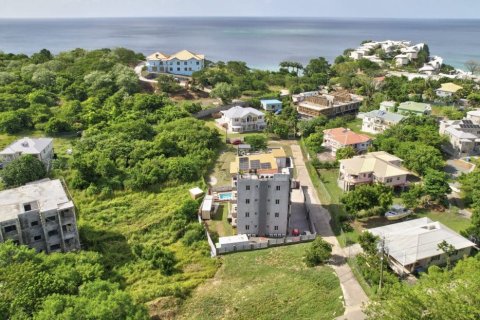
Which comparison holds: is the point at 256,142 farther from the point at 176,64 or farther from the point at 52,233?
the point at 176,64

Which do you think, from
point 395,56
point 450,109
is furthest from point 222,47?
point 450,109

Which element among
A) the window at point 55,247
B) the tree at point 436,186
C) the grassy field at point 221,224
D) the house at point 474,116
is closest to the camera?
the window at point 55,247

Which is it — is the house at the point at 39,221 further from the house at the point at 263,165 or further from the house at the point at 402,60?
the house at the point at 402,60

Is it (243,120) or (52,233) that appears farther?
(243,120)

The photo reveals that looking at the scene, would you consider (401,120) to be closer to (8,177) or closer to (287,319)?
(287,319)

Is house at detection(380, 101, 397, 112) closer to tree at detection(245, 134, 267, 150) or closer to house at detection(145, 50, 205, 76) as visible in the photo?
tree at detection(245, 134, 267, 150)

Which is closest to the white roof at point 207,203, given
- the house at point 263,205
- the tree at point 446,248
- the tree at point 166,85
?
the house at point 263,205

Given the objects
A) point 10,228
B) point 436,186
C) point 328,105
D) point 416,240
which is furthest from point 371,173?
point 10,228
